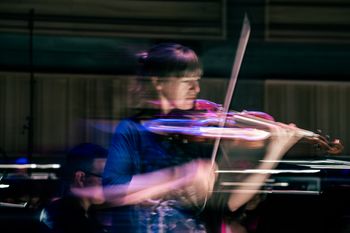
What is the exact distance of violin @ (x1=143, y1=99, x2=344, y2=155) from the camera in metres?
1.62

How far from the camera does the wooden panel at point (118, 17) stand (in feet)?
5.12

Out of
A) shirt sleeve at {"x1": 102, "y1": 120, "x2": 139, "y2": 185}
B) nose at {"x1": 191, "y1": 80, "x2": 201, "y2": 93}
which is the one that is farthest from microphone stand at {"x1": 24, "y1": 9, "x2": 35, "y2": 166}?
nose at {"x1": 191, "y1": 80, "x2": 201, "y2": 93}

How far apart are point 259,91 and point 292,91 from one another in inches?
4.0

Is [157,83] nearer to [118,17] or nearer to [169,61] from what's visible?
[169,61]

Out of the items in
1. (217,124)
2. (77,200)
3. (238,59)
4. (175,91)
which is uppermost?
(238,59)

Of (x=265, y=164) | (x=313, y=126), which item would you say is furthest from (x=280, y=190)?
(x=313, y=126)

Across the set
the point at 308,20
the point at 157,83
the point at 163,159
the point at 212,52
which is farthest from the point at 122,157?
the point at 308,20

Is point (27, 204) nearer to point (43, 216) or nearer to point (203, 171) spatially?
point (43, 216)

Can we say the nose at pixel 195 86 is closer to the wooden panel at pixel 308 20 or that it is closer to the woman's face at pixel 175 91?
the woman's face at pixel 175 91

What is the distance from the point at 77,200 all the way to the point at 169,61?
0.58 m

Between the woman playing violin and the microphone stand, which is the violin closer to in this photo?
the woman playing violin

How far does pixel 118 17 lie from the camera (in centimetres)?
158

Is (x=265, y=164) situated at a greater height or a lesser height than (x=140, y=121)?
lesser

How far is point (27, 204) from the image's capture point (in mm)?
1761
